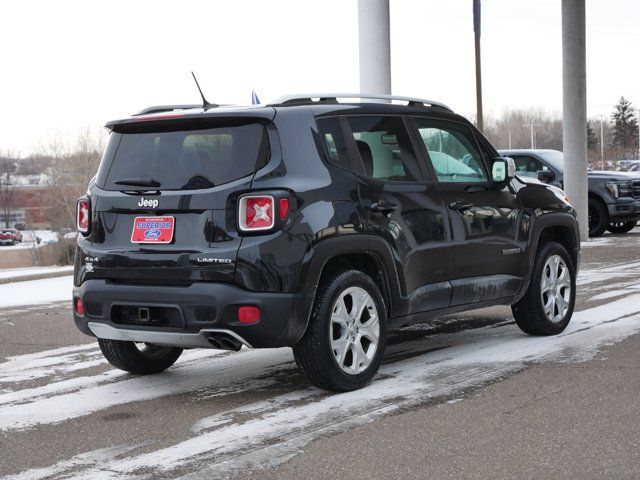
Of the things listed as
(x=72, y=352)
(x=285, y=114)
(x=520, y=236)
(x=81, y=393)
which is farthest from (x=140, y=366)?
(x=520, y=236)

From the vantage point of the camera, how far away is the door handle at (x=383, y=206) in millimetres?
6891

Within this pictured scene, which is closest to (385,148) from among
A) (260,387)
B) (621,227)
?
(260,387)

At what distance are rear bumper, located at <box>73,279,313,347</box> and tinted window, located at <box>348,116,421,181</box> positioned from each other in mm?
1171

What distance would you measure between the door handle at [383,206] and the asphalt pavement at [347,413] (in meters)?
1.14

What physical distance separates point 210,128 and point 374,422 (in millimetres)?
2085

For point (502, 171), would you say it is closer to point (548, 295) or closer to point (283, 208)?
point (548, 295)

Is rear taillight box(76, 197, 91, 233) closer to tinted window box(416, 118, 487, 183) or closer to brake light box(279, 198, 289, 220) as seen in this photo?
brake light box(279, 198, 289, 220)

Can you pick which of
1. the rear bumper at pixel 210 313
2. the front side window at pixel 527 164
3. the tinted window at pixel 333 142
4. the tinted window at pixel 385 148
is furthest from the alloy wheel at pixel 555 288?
the front side window at pixel 527 164

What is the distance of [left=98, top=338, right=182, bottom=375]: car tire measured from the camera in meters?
7.42

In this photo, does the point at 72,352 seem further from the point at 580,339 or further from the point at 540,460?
the point at 540,460

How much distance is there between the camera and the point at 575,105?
22.7m

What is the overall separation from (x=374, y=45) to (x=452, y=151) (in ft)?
27.7

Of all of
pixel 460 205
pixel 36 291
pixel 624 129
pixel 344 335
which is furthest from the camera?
pixel 624 129

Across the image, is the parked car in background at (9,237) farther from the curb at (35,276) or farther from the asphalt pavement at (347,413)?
the asphalt pavement at (347,413)
